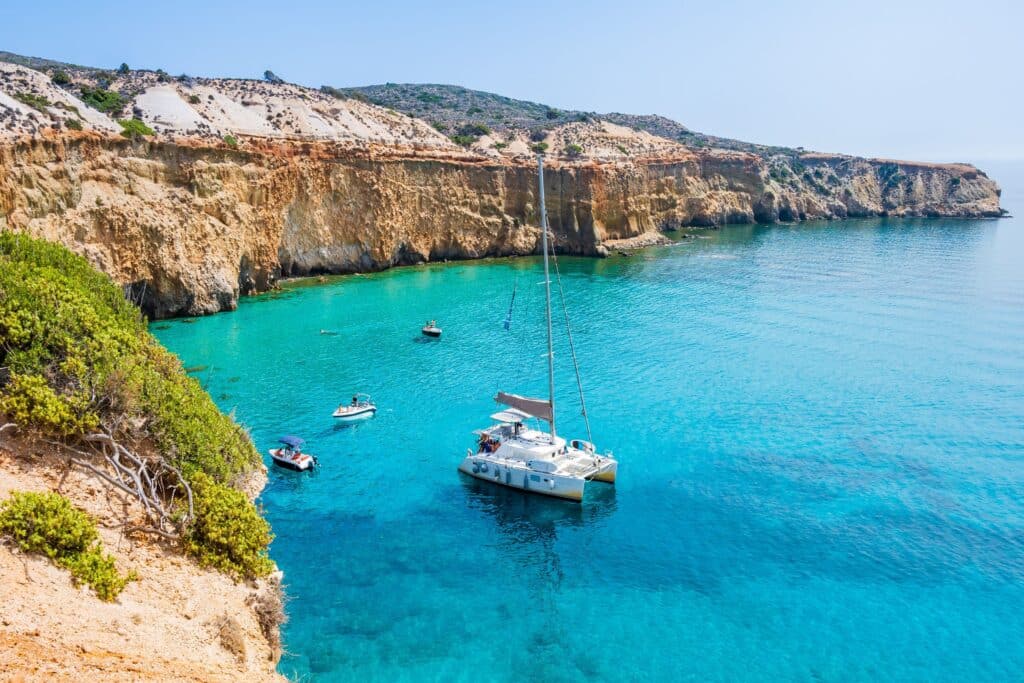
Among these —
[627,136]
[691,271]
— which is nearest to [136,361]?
[691,271]

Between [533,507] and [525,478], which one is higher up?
[525,478]

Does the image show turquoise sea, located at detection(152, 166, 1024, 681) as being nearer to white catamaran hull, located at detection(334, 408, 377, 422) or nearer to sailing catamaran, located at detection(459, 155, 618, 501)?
white catamaran hull, located at detection(334, 408, 377, 422)

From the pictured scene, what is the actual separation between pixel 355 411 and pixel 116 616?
23.8 meters

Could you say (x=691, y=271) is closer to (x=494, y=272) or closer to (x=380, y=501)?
(x=494, y=272)

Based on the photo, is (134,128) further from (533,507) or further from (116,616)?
(116,616)

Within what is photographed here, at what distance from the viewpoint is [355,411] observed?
38.2 m

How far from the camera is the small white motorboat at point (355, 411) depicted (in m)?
37.9

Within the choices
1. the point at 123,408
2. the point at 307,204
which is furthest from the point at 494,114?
the point at 123,408

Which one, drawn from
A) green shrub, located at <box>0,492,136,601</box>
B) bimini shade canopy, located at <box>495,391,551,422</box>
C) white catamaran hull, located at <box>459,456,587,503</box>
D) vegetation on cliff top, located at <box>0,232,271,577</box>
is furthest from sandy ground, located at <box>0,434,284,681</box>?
bimini shade canopy, located at <box>495,391,551,422</box>

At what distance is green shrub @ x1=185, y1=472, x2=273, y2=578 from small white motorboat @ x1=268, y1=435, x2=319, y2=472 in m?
12.8

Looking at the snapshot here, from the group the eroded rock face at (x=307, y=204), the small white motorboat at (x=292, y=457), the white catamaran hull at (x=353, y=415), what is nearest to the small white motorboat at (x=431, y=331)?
the white catamaran hull at (x=353, y=415)

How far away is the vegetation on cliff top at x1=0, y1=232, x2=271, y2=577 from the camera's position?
18.5 m

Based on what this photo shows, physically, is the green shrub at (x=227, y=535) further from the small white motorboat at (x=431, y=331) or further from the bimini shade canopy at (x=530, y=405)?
the small white motorboat at (x=431, y=331)

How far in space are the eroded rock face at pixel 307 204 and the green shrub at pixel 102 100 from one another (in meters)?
11.1
